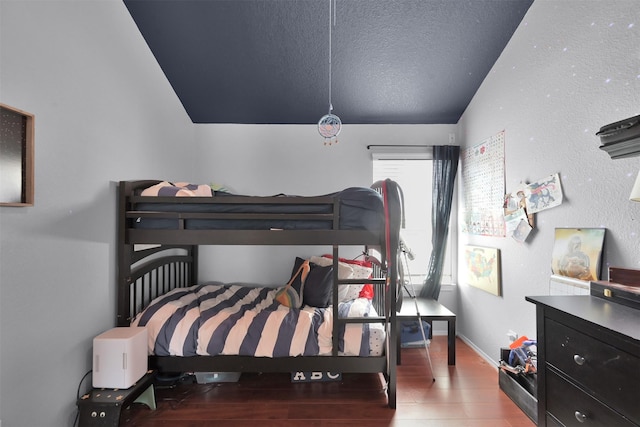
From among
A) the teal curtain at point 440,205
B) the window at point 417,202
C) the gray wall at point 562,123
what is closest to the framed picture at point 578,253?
the gray wall at point 562,123

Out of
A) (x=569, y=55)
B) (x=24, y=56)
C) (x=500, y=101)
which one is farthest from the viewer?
(x=500, y=101)

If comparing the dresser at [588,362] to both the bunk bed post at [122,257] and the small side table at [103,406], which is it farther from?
the bunk bed post at [122,257]

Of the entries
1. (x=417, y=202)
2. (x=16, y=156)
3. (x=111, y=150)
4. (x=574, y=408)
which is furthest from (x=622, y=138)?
(x=111, y=150)

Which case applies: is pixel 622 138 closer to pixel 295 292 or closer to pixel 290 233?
pixel 290 233

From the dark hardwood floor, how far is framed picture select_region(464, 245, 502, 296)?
68 centimetres

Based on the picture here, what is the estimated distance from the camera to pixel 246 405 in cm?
215

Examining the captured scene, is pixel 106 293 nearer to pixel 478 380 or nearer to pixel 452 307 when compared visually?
pixel 478 380

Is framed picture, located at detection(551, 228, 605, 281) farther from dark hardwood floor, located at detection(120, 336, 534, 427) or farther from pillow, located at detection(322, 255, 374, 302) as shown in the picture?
pillow, located at detection(322, 255, 374, 302)

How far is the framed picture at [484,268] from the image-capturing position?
2682 millimetres

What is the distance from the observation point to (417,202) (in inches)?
138

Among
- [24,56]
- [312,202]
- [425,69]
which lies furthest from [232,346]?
[425,69]

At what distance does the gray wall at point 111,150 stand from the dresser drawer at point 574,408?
29.6 inches

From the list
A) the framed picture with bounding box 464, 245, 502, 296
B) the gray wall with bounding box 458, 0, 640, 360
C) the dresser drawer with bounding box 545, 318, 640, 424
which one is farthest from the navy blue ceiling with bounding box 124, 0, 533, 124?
the dresser drawer with bounding box 545, 318, 640, 424

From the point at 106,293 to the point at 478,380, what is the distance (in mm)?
2740
